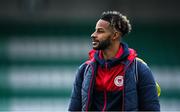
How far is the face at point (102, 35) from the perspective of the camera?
16.9 feet

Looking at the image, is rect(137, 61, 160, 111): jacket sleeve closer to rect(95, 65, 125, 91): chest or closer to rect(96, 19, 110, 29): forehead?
rect(95, 65, 125, 91): chest

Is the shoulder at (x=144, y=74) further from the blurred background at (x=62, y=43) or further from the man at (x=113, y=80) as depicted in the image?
the blurred background at (x=62, y=43)

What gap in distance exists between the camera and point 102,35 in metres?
5.18

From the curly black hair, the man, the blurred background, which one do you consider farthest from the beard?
the blurred background

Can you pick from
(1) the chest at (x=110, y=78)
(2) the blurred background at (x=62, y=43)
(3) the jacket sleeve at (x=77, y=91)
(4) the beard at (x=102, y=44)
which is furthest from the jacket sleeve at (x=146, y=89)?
(2) the blurred background at (x=62, y=43)

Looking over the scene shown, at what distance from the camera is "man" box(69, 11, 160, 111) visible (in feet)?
16.3

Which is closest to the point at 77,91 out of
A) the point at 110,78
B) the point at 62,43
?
the point at 110,78

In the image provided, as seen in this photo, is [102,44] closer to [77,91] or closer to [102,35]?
[102,35]

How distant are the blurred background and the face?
9.16 meters

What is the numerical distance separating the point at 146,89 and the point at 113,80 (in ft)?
0.80

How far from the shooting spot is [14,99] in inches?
562

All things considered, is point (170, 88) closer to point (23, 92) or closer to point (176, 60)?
point (176, 60)

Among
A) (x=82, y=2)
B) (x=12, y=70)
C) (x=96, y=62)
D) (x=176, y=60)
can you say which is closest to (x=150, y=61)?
(x=176, y=60)

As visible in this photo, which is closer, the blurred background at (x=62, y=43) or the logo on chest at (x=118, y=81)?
the logo on chest at (x=118, y=81)
